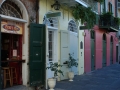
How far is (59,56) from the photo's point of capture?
1060 cm

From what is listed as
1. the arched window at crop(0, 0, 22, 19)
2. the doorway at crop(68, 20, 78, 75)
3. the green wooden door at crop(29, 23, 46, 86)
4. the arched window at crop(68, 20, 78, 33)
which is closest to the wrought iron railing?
the arched window at crop(68, 20, 78, 33)

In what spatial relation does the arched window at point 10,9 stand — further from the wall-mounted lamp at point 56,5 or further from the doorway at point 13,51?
the wall-mounted lamp at point 56,5

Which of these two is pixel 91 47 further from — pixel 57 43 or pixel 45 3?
pixel 45 3

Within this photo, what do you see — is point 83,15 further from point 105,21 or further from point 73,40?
point 105,21

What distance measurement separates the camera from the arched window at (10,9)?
7532 millimetres

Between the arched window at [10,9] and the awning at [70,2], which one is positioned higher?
the awning at [70,2]

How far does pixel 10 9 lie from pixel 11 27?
0.70 metres

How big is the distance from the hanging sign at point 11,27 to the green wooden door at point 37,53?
0.45m

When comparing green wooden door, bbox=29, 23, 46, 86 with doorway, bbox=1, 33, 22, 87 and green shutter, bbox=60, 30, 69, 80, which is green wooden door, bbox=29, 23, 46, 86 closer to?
doorway, bbox=1, 33, 22, 87

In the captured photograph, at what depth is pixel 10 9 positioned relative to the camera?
25.8 ft

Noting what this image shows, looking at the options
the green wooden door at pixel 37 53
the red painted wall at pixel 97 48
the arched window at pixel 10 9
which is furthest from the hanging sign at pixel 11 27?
the red painted wall at pixel 97 48

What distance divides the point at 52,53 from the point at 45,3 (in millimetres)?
2442

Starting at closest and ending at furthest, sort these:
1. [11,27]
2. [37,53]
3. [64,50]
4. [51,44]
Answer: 1. [11,27]
2. [37,53]
3. [51,44]
4. [64,50]

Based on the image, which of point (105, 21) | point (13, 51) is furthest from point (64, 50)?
point (105, 21)
